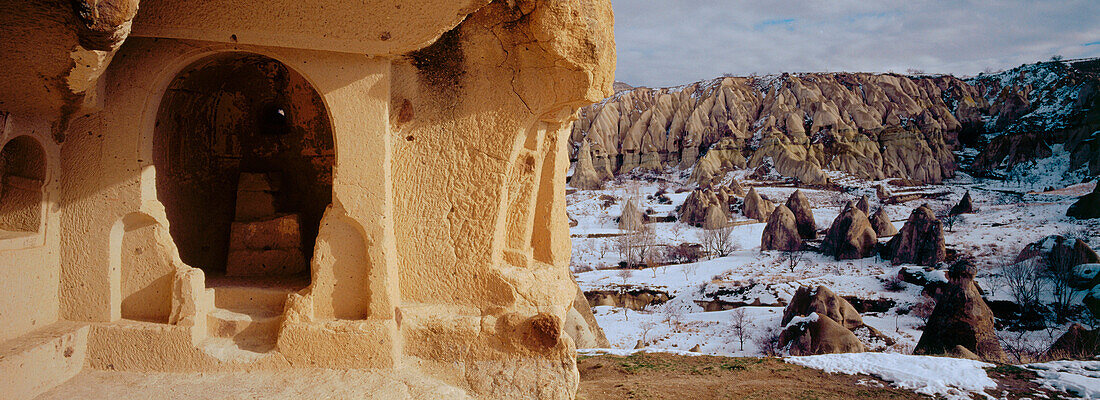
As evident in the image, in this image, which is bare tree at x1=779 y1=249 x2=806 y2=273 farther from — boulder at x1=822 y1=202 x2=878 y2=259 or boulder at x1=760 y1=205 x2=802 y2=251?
boulder at x1=822 y1=202 x2=878 y2=259

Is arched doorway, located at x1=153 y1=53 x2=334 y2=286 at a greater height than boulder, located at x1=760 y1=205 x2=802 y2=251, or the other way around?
arched doorway, located at x1=153 y1=53 x2=334 y2=286

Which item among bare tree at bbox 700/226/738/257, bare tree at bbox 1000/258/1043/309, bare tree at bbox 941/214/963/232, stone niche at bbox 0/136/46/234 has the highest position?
stone niche at bbox 0/136/46/234

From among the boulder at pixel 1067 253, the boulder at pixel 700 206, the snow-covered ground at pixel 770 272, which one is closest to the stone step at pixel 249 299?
the snow-covered ground at pixel 770 272

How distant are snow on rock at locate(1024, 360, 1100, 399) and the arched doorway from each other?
24.4 feet

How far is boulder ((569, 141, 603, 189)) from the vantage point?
44.7m

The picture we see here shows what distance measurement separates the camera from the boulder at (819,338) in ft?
35.6

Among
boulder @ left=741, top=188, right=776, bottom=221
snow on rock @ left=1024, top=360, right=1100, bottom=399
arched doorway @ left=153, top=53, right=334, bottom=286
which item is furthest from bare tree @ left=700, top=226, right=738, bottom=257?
arched doorway @ left=153, top=53, right=334, bottom=286

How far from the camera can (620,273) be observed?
68.5 ft

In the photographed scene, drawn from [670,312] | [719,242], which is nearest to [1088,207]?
[719,242]

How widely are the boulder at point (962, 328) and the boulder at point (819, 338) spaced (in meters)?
1.30

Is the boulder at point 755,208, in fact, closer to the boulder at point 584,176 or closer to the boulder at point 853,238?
the boulder at point 853,238

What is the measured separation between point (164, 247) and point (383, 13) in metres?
2.19

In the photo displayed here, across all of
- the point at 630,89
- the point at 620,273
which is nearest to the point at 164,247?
the point at 620,273

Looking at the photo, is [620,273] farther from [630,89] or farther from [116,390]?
[630,89]
